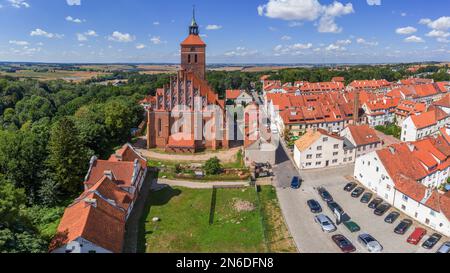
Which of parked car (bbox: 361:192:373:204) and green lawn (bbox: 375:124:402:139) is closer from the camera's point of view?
parked car (bbox: 361:192:373:204)

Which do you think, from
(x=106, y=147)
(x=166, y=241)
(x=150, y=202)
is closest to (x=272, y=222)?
(x=166, y=241)

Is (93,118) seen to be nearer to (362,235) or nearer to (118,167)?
(118,167)

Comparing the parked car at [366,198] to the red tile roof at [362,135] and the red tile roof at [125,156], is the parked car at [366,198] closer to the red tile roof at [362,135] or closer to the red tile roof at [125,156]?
the red tile roof at [362,135]

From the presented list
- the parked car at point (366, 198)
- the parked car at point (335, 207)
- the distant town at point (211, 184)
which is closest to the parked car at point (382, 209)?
the distant town at point (211, 184)

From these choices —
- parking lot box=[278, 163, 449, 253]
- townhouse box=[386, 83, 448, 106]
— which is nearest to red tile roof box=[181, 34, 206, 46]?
parking lot box=[278, 163, 449, 253]

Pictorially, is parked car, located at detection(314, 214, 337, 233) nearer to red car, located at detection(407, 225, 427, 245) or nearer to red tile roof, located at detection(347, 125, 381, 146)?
red car, located at detection(407, 225, 427, 245)

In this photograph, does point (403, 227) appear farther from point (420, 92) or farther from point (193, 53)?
point (420, 92)
